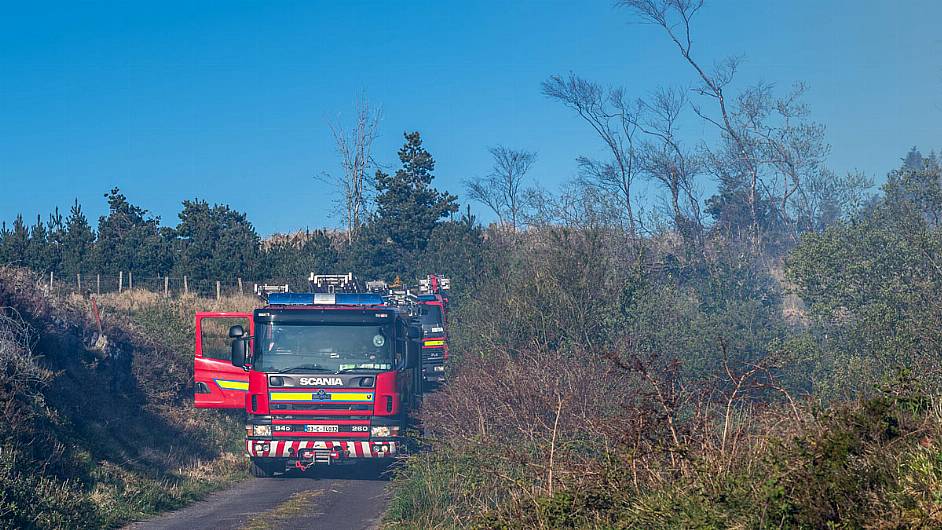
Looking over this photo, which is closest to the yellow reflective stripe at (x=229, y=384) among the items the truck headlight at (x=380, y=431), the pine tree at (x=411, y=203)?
Answer: the truck headlight at (x=380, y=431)

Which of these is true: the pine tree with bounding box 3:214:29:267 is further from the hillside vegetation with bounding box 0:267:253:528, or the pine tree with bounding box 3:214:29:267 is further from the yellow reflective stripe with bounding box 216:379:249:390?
the yellow reflective stripe with bounding box 216:379:249:390

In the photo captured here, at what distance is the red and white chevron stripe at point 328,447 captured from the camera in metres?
15.0

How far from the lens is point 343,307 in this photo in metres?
15.4

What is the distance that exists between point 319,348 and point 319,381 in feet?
1.84

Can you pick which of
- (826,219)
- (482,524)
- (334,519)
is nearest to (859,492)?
(482,524)

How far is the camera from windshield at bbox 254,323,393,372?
15.0 metres

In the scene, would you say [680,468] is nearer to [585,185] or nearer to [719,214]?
[585,185]

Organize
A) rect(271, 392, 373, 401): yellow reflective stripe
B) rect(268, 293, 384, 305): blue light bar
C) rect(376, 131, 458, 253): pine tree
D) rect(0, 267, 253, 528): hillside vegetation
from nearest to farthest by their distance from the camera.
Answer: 1. rect(0, 267, 253, 528): hillside vegetation
2. rect(271, 392, 373, 401): yellow reflective stripe
3. rect(268, 293, 384, 305): blue light bar
4. rect(376, 131, 458, 253): pine tree

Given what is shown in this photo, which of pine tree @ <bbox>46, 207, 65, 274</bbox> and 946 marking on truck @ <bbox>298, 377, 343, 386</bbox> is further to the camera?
pine tree @ <bbox>46, 207, 65, 274</bbox>

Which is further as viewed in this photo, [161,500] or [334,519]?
[161,500]

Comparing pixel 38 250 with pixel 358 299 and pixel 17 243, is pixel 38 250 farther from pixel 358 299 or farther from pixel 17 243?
pixel 358 299

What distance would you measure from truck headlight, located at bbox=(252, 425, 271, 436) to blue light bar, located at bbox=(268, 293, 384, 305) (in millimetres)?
2078

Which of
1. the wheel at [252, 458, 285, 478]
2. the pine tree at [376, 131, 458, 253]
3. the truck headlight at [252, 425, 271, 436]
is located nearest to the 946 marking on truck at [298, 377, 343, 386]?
the truck headlight at [252, 425, 271, 436]

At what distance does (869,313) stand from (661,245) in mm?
21912
